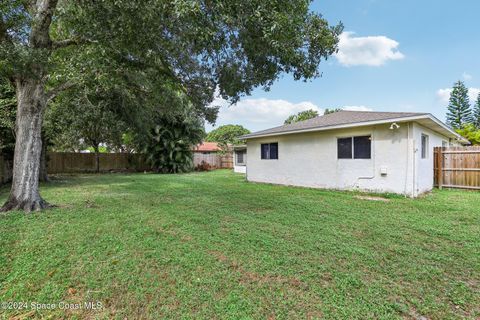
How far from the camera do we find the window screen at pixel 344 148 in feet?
28.2

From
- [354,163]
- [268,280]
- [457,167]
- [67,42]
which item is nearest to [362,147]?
[354,163]

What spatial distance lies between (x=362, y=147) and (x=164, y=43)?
6.79 m

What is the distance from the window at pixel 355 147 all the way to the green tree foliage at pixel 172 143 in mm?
10636

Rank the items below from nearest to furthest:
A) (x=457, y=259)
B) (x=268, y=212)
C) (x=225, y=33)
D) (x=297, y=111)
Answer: (x=457, y=259) < (x=225, y=33) < (x=268, y=212) < (x=297, y=111)

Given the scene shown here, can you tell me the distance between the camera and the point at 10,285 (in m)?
2.51

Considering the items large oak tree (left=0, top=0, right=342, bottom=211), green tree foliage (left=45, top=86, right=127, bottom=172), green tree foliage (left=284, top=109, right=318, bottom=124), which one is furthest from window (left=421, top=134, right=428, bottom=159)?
green tree foliage (left=284, top=109, right=318, bottom=124)

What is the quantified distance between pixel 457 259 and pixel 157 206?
546 cm

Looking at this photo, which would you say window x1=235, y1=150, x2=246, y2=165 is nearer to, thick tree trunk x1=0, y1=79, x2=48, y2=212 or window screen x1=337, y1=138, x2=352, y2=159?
window screen x1=337, y1=138, x2=352, y2=159

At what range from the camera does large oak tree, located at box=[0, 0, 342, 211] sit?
3549 millimetres

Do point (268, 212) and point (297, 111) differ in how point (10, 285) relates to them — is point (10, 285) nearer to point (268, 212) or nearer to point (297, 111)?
point (268, 212)

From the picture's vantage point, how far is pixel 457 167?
29.3 ft

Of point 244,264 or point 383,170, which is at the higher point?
point 383,170

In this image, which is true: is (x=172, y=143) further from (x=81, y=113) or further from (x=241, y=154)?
(x=81, y=113)

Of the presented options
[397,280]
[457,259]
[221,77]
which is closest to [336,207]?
[457,259]
